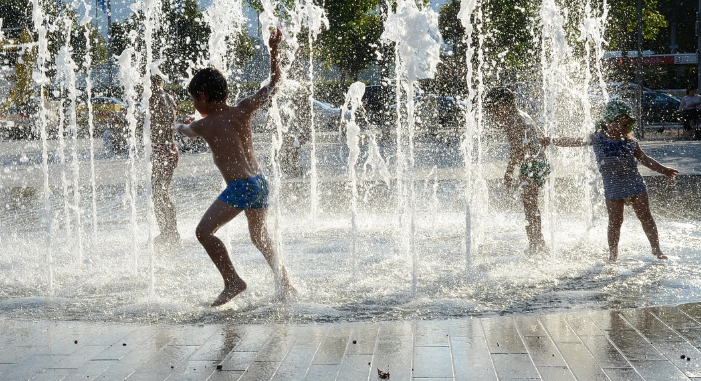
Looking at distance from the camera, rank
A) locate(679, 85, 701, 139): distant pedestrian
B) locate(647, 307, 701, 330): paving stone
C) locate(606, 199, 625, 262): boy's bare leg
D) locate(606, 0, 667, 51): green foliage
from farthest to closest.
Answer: locate(606, 0, 667, 51): green foliage → locate(679, 85, 701, 139): distant pedestrian → locate(606, 199, 625, 262): boy's bare leg → locate(647, 307, 701, 330): paving stone

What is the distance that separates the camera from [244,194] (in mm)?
4988

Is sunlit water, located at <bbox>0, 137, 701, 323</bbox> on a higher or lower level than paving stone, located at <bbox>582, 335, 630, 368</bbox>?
lower

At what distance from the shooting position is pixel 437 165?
1612cm

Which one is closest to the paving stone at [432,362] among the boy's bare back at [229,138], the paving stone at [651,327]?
the paving stone at [651,327]

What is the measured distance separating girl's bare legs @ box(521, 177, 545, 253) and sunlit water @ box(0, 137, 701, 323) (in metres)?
0.16

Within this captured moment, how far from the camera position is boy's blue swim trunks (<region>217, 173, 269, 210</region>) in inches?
196

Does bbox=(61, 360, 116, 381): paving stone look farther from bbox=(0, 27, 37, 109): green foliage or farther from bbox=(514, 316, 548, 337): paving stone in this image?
bbox=(0, 27, 37, 109): green foliage

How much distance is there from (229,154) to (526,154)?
9.04 ft

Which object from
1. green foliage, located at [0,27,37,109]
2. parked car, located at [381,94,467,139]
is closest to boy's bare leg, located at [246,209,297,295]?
green foliage, located at [0,27,37,109]

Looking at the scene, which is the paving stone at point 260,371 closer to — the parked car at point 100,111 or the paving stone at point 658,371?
the paving stone at point 658,371

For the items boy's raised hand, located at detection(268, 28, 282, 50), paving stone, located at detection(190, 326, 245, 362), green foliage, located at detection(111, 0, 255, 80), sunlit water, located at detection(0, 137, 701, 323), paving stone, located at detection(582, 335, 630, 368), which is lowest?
→ sunlit water, located at detection(0, 137, 701, 323)

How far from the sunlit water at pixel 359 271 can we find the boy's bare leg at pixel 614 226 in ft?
0.31

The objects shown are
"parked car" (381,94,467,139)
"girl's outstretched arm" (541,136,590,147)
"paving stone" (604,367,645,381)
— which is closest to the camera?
"paving stone" (604,367,645,381)

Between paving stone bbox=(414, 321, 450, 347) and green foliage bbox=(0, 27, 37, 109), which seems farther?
green foliage bbox=(0, 27, 37, 109)
